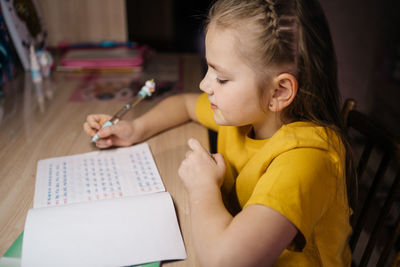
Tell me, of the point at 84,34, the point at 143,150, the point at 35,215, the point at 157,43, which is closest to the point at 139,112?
the point at 143,150

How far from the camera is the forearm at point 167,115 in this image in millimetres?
886

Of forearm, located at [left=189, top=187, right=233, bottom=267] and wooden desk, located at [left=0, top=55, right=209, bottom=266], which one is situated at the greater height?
forearm, located at [left=189, top=187, right=233, bottom=267]

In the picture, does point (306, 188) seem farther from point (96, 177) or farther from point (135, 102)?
point (135, 102)

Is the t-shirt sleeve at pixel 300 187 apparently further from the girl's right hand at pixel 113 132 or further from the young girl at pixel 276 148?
the girl's right hand at pixel 113 132

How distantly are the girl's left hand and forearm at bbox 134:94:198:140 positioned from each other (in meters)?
0.23

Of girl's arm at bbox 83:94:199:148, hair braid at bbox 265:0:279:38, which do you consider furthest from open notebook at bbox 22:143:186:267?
→ hair braid at bbox 265:0:279:38

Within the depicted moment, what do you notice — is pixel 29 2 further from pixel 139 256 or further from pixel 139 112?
pixel 139 256

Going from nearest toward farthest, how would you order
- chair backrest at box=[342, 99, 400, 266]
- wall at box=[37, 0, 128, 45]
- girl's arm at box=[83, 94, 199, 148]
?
chair backrest at box=[342, 99, 400, 266] < girl's arm at box=[83, 94, 199, 148] < wall at box=[37, 0, 128, 45]

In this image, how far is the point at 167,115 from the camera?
0.93m

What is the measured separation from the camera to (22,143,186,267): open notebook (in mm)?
519

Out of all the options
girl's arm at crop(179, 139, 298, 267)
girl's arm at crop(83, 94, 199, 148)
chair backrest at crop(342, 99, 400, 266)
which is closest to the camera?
girl's arm at crop(179, 139, 298, 267)

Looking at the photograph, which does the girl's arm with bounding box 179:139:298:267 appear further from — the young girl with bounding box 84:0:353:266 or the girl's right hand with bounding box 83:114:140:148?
the girl's right hand with bounding box 83:114:140:148

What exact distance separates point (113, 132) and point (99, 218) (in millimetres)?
292

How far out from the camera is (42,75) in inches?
49.9
